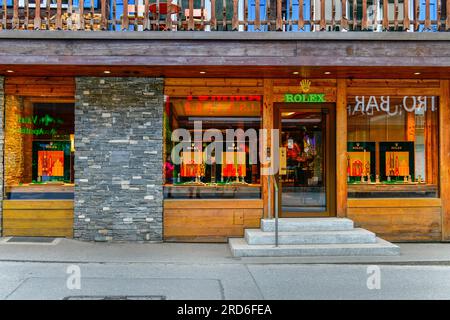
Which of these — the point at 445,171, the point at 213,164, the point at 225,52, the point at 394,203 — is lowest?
the point at 394,203

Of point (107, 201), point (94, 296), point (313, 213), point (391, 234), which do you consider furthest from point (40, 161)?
point (391, 234)

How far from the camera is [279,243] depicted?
8914 mm

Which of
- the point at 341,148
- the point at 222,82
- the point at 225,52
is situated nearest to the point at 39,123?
the point at 222,82

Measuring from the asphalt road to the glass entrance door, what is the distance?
243 cm

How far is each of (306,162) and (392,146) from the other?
206cm

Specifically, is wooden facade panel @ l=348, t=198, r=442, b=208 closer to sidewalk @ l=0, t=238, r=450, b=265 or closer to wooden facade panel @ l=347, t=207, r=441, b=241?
wooden facade panel @ l=347, t=207, r=441, b=241

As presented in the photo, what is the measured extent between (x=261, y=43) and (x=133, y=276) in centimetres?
466

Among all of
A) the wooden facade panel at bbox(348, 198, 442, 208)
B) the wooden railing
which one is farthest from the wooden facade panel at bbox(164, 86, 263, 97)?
the wooden facade panel at bbox(348, 198, 442, 208)

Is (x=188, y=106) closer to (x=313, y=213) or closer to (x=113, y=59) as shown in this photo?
(x=113, y=59)

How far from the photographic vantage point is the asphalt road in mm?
6129

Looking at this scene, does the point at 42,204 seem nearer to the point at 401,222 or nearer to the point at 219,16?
the point at 219,16

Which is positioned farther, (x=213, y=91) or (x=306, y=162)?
(x=306, y=162)

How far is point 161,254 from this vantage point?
28.4 feet
